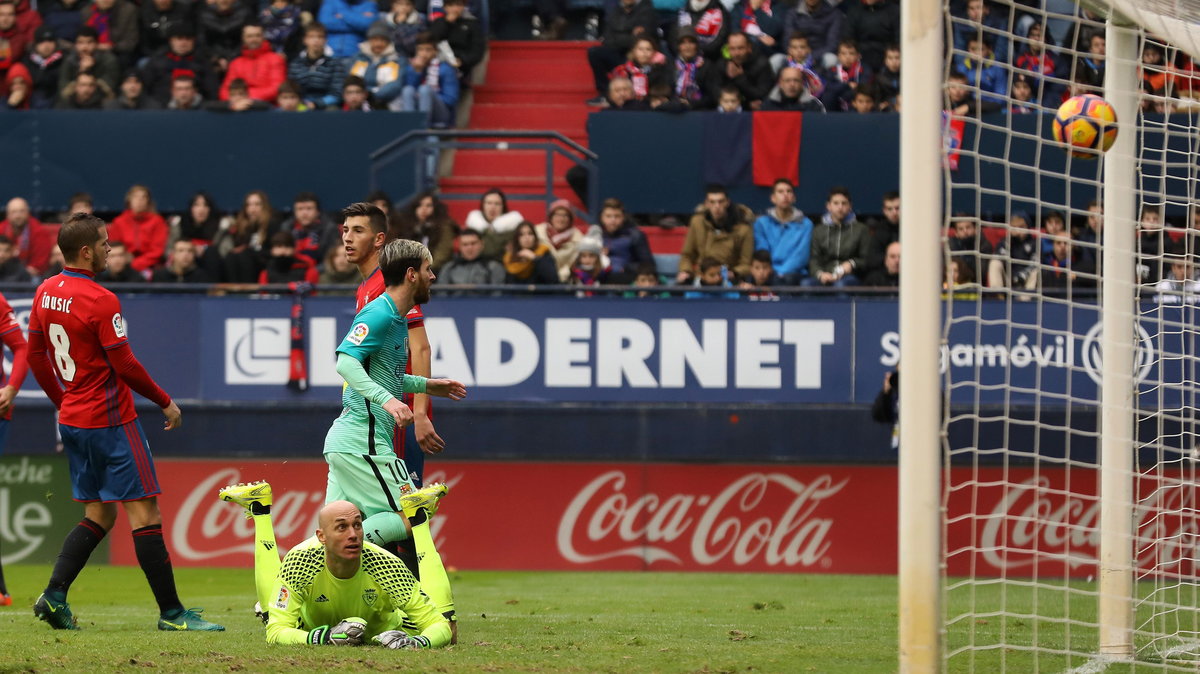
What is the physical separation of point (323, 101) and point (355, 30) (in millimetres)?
1211

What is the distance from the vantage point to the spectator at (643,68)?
16.5 meters

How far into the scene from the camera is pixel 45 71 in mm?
17312

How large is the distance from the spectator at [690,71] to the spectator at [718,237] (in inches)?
80.4

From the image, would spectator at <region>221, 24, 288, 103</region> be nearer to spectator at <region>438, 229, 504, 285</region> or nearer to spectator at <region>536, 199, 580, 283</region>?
spectator at <region>438, 229, 504, 285</region>

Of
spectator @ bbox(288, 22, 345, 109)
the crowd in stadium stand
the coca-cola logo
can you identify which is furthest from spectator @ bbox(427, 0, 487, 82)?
the coca-cola logo

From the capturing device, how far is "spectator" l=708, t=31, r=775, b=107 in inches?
641

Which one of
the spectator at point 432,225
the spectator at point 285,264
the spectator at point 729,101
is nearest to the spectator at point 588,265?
the spectator at point 432,225

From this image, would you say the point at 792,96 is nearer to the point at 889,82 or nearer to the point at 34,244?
the point at 889,82

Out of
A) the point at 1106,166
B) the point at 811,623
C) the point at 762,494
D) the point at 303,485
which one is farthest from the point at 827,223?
the point at 1106,166

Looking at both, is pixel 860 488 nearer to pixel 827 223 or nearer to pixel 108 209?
pixel 827 223

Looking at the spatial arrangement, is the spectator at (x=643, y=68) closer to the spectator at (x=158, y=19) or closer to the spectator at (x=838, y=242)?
the spectator at (x=838, y=242)

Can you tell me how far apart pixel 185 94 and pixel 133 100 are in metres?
0.57

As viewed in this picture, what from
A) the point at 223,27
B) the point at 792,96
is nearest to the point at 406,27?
→ the point at 223,27

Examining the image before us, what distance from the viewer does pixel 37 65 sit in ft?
57.0
